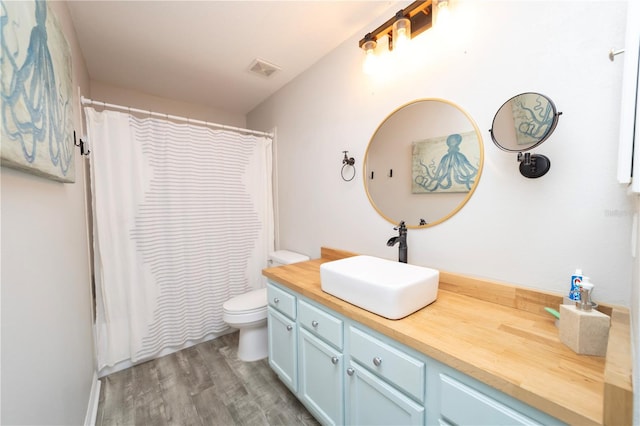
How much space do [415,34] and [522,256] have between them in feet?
4.11

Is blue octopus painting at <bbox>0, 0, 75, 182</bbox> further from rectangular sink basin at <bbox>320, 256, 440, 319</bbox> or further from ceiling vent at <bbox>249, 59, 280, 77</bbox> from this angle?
ceiling vent at <bbox>249, 59, 280, 77</bbox>

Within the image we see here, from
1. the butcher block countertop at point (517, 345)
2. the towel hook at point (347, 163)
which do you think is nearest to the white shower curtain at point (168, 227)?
the towel hook at point (347, 163)

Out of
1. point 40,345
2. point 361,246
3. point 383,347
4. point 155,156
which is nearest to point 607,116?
point 383,347

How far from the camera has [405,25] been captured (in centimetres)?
127

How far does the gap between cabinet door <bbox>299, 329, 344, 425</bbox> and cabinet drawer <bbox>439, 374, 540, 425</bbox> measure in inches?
18.7

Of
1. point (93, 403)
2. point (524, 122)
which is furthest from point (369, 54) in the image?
point (93, 403)

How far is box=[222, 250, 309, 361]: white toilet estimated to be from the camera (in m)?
1.87

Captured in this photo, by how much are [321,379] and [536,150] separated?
1.43 m

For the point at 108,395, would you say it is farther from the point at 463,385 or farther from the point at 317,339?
the point at 463,385

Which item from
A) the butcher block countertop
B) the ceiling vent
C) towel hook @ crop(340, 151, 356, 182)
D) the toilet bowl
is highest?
the ceiling vent

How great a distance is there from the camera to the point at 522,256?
3.43ft

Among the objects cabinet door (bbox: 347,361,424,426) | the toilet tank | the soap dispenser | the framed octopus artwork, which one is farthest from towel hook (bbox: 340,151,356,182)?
the soap dispenser

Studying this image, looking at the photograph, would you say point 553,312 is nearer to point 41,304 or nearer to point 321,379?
point 321,379

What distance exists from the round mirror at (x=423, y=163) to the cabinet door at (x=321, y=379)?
0.82m
